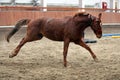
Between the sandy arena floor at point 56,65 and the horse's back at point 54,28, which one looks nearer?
the sandy arena floor at point 56,65

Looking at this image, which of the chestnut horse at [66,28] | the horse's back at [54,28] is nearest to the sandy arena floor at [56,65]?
the chestnut horse at [66,28]

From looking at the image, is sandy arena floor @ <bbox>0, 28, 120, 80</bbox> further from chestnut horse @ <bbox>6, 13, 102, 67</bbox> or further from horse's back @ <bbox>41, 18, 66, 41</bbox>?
horse's back @ <bbox>41, 18, 66, 41</bbox>

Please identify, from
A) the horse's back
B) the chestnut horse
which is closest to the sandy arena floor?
the chestnut horse

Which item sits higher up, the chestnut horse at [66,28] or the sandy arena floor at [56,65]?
the chestnut horse at [66,28]

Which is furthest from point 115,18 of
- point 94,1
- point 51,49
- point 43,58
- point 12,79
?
point 12,79

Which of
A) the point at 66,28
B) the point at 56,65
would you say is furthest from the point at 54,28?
the point at 56,65

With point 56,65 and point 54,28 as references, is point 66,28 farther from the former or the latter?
point 56,65

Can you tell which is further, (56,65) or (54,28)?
(54,28)

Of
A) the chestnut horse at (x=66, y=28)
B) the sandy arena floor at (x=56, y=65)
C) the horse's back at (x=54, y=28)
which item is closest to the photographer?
the sandy arena floor at (x=56, y=65)

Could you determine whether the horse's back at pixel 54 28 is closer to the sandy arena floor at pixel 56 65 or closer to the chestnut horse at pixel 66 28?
the chestnut horse at pixel 66 28

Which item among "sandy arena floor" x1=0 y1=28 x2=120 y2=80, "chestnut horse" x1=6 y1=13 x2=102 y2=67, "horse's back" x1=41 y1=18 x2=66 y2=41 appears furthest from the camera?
"horse's back" x1=41 y1=18 x2=66 y2=41

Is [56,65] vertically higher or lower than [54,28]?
lower

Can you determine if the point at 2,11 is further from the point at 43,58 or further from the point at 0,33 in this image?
the point at 43,58

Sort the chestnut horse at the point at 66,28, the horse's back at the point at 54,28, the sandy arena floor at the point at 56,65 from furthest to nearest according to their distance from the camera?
the horse's back at the point at 54,28 < the chestnut horse at the point at 66,28 < the sandy arena floor at the point at 56,65
